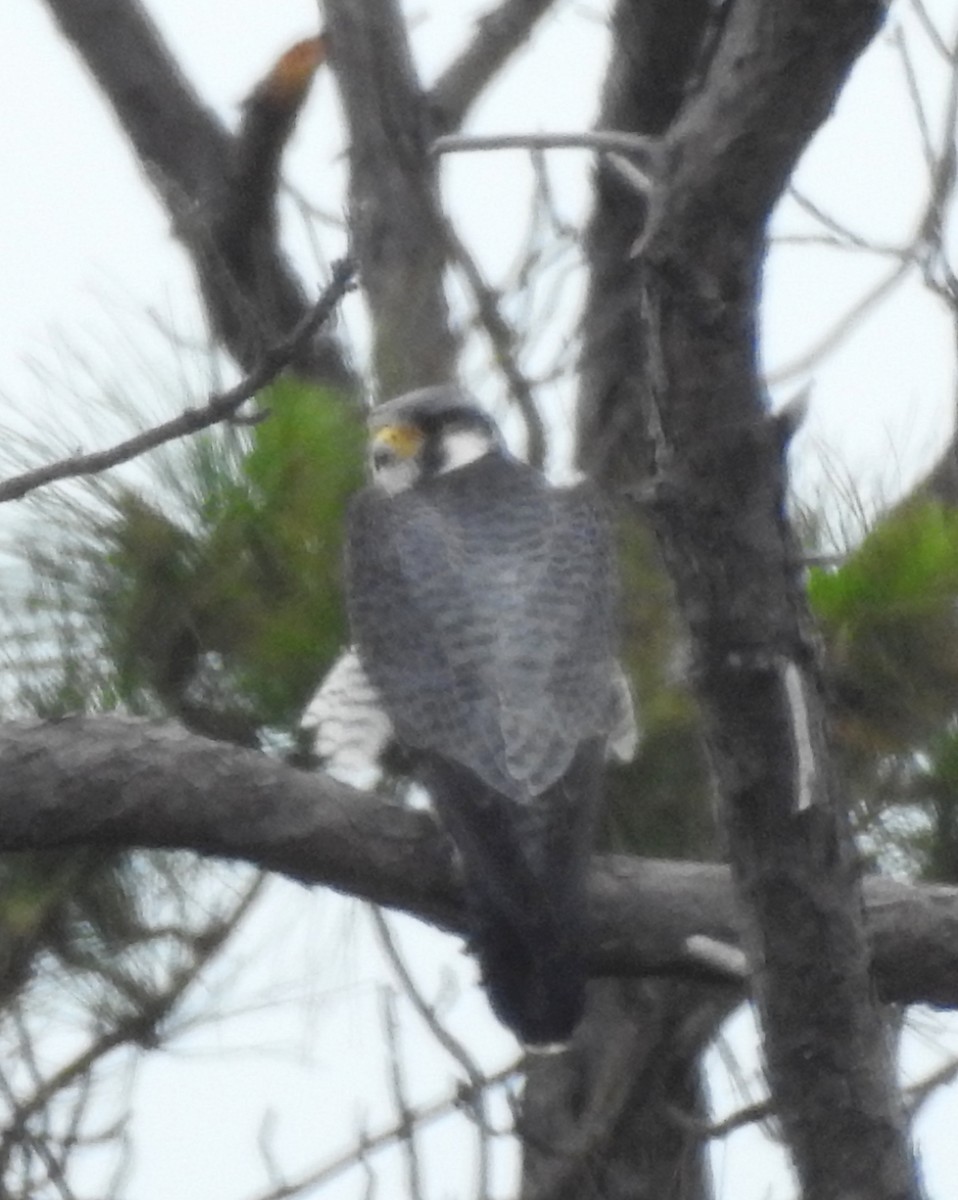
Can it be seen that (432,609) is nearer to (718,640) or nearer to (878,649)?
(878,649)

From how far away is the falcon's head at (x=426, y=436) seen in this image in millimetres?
3766

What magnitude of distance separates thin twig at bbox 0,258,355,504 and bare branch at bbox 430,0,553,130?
2.54 m

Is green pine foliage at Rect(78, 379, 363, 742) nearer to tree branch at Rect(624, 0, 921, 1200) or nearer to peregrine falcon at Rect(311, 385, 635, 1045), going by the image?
peregrine falcon at Rect(311, 385, 635, 1045)

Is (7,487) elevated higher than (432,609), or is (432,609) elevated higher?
(432,609)

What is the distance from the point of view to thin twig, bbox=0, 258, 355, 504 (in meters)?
2.27

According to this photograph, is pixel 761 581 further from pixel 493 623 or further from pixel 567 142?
pixel 493 623

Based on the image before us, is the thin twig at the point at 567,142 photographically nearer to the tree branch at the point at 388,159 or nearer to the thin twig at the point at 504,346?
the thin twig at the point at 504,346

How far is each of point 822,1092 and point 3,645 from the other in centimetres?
138

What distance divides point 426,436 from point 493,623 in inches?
27.9

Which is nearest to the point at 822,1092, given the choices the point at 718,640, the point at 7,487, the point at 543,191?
the point at 718,640

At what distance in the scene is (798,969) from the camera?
2234 millimetres

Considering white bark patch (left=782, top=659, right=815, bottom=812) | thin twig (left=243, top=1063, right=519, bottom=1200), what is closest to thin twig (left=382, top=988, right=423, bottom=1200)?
thin twig (left=243, top=1063, right=519, bottom=1200)

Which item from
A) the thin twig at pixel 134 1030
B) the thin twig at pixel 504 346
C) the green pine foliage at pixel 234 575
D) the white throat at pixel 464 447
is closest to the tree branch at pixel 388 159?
the thin twig at pixel 504 346

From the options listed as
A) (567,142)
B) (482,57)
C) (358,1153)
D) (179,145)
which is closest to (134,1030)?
(358,1153)
